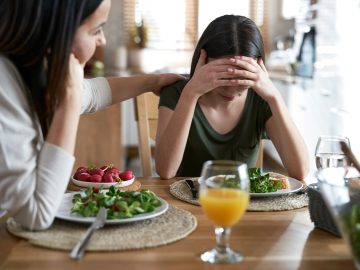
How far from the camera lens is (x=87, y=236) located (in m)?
0.94

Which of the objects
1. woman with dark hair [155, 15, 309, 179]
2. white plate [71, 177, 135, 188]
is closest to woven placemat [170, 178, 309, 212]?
white plate [71, 177, 135, 188]

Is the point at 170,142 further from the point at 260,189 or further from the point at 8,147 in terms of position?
the point at 8,147

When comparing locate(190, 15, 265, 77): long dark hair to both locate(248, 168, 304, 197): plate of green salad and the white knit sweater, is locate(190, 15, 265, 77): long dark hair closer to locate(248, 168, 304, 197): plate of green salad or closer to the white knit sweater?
locate(248, 168, 304, 197): plate of green salad

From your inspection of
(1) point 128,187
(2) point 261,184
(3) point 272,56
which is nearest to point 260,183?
(2) point 261,184

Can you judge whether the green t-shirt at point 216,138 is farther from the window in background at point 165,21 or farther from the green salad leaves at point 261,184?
the window in background at point 165,21

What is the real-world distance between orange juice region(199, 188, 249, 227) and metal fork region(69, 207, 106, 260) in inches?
8.6

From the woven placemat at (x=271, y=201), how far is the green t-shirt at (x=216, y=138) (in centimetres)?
42

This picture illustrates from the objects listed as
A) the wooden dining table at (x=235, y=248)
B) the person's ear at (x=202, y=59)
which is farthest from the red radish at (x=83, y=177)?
the person's ear at (x=202, y=59)

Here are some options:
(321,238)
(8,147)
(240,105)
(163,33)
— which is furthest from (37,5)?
(163,33)

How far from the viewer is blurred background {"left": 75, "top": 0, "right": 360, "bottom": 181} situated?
10.6 feet

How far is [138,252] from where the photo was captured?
0.92 m

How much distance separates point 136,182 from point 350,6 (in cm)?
224

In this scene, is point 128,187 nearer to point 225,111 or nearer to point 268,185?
point 268,185

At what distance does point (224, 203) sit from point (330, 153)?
50 centimetres
